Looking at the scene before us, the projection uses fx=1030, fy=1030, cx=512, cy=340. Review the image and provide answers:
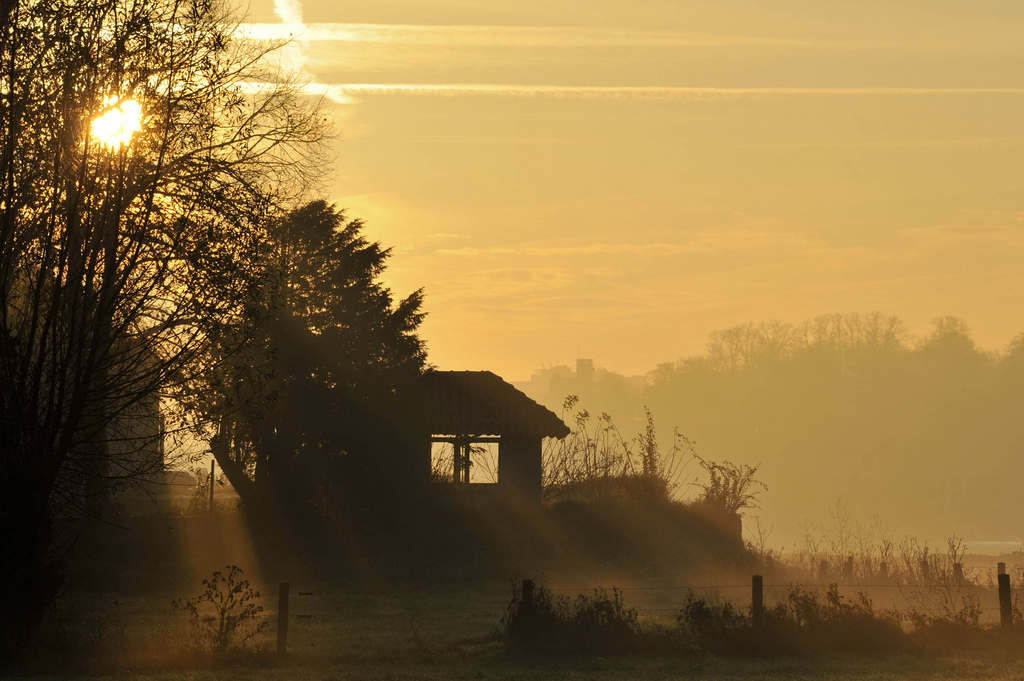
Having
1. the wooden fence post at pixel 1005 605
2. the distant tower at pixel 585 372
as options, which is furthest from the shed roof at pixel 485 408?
the distant tower at pixel 585 372

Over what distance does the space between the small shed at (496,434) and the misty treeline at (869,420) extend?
71120 millimetres

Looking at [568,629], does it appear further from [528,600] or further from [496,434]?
[496,434]

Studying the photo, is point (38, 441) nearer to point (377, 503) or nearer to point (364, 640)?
point (364, 640)

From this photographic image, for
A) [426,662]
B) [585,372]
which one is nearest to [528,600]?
[426,662]

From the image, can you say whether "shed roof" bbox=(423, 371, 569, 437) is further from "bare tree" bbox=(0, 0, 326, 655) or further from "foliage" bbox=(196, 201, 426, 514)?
"bare tree" bbox=(0, 0, 326, 655)

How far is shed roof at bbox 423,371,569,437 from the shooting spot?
3241cm

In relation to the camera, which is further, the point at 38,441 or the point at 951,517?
the point at 951,517

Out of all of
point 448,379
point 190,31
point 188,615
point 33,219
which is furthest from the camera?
point 448,379

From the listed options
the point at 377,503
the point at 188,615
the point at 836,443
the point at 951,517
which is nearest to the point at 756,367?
the point at 836,443

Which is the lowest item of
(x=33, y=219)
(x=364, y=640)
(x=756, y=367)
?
(x=364, y=640)

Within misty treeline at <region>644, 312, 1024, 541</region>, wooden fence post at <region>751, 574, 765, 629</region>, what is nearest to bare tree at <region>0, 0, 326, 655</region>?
wooden fence post at <region>751, 574, 765, 629</region>

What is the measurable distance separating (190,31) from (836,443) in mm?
107384

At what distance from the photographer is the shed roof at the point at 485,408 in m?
32.4

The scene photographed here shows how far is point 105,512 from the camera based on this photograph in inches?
1064
